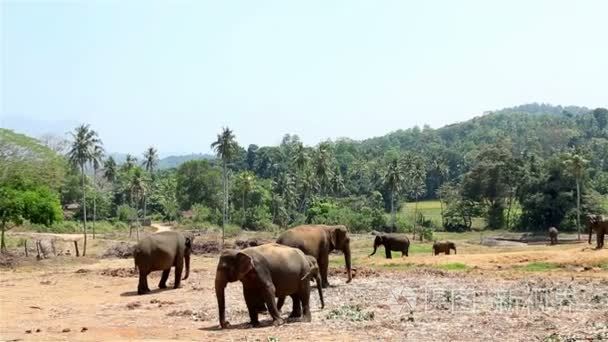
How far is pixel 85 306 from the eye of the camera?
2327cm

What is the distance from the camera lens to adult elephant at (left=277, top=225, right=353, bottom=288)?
23.5 metres

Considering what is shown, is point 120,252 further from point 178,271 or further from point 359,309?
point 359,309

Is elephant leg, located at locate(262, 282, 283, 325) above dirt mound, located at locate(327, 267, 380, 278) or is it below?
above

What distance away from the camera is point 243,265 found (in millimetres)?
17047

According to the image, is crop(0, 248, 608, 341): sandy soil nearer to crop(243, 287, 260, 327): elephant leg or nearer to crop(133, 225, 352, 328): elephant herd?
crop(243, 287, 260, 327): elephant leg

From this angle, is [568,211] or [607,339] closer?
[607,339]

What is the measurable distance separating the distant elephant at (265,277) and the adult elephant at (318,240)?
16.8 ft

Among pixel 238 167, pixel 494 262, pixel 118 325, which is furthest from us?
pixel 238 167

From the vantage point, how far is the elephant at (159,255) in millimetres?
26047

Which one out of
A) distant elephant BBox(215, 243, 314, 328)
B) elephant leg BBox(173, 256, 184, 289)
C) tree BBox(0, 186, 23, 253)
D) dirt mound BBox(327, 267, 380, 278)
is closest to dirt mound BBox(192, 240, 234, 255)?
tree BBox(0, 186, 23, 253)

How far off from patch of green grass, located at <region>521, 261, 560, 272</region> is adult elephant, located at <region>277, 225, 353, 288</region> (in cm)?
1073

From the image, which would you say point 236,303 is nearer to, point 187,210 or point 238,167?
point 187,210

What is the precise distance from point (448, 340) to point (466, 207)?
93.6 m

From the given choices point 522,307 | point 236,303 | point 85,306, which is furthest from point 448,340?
point 85,306
